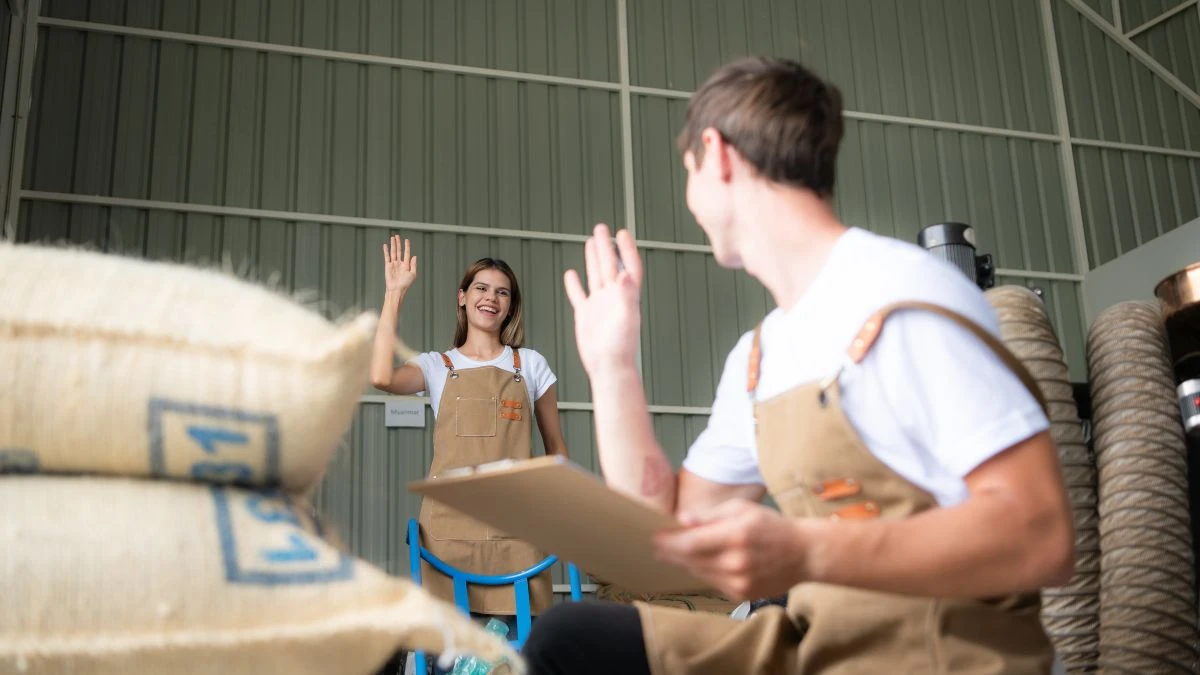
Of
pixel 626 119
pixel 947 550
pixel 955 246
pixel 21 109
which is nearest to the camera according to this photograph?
pixel 947 550

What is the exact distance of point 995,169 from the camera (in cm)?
723

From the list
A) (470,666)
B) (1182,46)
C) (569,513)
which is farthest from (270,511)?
(1182,46)

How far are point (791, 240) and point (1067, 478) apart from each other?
0.82 metres

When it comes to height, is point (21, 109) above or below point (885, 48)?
below

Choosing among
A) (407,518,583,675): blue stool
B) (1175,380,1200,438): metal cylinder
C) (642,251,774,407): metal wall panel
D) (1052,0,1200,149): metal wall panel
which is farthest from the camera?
(1052,0,1200,149): metal wall panel

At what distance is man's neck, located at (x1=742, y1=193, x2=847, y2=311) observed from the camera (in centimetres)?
128

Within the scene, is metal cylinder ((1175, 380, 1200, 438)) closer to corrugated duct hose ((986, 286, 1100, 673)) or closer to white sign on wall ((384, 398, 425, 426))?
corrugated duct hose ((986, 286, 1100, 673))

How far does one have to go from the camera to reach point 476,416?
4.07 metres

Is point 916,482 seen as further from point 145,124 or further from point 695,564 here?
point 145,124

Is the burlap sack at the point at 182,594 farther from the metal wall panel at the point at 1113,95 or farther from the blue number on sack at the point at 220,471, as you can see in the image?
the metal wall panel at the point at 1113,95

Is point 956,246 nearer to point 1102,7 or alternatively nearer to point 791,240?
point 791,240

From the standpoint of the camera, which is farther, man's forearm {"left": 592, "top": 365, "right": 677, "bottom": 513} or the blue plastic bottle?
the blue plastic bottle

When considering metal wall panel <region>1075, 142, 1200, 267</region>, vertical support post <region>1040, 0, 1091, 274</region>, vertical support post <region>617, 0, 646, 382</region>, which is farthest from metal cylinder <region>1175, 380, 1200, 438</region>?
metal wall panel <region>1075, 142, 1200, 267</region>

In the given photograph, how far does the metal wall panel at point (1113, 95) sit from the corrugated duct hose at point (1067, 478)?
20.3 ft
